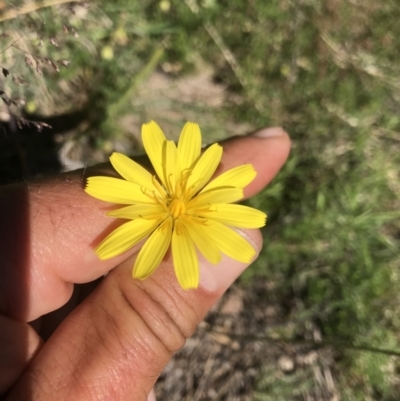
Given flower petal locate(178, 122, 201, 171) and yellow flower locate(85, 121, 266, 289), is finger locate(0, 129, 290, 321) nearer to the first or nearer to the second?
yellow flower locate(85, 121, 266, 289)

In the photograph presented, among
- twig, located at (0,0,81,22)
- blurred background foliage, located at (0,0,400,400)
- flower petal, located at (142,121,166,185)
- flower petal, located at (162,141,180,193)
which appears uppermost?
twig, located at (0,0,81,22)

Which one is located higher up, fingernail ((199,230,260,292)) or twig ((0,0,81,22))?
twig ((0,0,81,22))

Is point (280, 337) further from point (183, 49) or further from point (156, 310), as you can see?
point (183, 49)

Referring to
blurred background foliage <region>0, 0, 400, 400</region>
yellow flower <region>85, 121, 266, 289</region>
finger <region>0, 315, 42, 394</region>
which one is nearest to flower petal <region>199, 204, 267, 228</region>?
yellow flower <region>85, 121, 266, 289</region>

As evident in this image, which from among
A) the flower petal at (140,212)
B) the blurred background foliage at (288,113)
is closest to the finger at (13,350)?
the flower petal at (140,212)

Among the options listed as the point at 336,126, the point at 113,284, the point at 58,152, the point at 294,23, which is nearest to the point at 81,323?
the point at 113,284

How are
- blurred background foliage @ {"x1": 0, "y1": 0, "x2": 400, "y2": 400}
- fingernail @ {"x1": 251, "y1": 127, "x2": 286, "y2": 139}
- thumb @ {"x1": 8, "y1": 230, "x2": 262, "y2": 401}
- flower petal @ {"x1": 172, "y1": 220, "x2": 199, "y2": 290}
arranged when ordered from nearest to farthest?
thumb @ {"x1": 8, "y1": 230, "x2": 262, "y2": 401} → flower petal @ {"x1": 172, "y1": 220, "x2": 199, "y2": 290} → fingernail @ {"x1": 251, "y1": 127, "x2": 286, "y2": 139} → blurred background foliage @ {"x1": 0, "y1": 0, "x2": 400, "y2": 400}

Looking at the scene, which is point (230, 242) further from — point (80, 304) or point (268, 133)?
point (268, 133)
